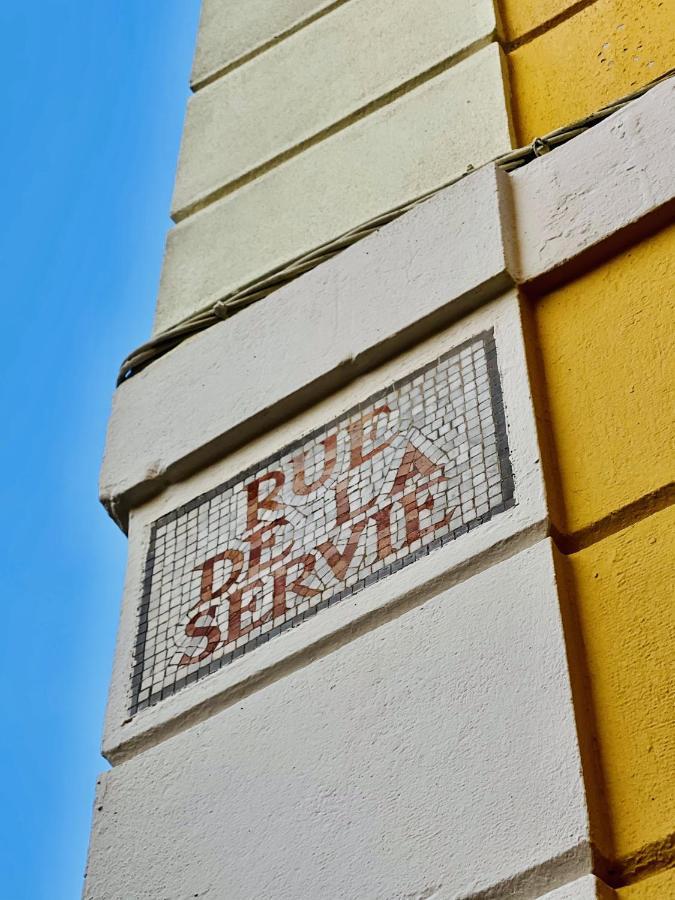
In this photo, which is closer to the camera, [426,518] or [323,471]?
[426,518]

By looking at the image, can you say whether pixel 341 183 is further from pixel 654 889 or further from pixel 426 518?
pixel 654 889

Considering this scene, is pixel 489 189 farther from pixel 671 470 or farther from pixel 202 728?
pixel 202 728

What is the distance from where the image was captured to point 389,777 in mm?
1853

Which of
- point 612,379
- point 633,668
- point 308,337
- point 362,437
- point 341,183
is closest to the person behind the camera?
point 633,668

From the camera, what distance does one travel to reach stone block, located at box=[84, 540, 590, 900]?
5.63 ft

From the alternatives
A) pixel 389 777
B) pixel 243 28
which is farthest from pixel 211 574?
pixel 243 28

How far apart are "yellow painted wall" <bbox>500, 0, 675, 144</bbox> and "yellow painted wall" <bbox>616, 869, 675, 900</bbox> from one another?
1306 millimetres

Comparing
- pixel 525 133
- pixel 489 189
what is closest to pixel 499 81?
pixel 525 133

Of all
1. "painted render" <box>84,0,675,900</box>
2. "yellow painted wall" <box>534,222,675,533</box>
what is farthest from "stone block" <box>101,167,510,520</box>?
"yellow painted wall" <box>534,222,675,533</box>

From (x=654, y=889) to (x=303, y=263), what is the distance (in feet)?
4.24

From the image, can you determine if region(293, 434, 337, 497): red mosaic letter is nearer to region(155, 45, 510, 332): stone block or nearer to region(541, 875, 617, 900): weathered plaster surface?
region(155, 45, 510, 332): stone block

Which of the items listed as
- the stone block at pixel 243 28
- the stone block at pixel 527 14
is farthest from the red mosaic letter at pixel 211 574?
the stone block at pixel 243 28

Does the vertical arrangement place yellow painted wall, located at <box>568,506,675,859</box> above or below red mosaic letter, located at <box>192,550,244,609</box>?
below

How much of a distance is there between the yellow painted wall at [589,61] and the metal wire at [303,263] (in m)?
0.12
